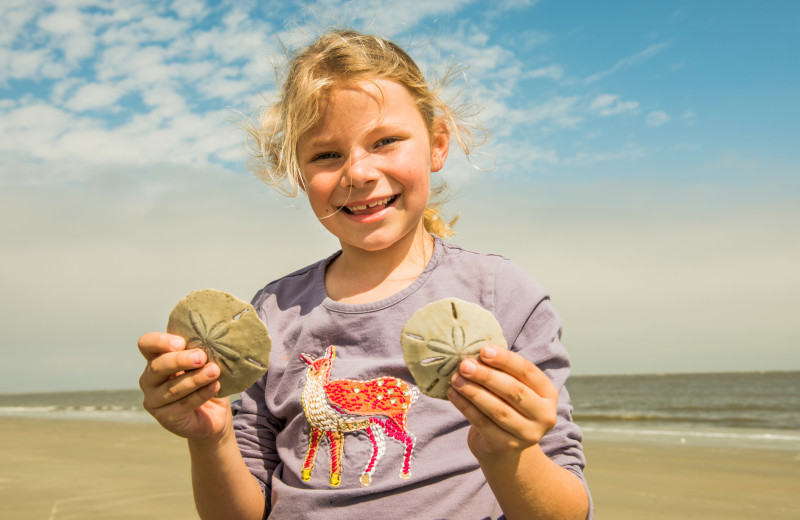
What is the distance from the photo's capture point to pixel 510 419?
145 cm

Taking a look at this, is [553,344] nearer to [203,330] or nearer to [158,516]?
[203,330]

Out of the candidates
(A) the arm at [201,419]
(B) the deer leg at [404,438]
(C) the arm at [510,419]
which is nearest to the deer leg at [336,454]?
(B) the deer leg at [404,438]

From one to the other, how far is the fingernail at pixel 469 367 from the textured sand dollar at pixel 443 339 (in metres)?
0.10

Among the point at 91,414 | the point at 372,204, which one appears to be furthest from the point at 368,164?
the point at 91,414

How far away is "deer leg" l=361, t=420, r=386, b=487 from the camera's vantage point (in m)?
1.99

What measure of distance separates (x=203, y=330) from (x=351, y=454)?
2.32 ft

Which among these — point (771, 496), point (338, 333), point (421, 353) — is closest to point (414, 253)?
point (338, 333)

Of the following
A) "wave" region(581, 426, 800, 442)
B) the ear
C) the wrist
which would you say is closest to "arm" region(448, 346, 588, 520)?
the wrist

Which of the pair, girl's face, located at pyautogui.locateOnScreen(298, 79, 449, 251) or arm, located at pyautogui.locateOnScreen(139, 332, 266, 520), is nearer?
arm, located at pyautogui.locateOnScreen(139, 332, 266, 520)

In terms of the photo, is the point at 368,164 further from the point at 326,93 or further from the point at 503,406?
the point at 503,406

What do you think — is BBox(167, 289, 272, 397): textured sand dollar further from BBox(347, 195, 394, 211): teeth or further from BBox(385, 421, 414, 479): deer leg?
BBox(347, 195, 394, 211): teeth

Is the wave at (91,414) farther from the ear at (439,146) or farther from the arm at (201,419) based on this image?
the ear at (439,146)

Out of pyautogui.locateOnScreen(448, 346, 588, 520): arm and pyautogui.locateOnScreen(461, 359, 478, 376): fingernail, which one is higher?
pyautogui.locateOnScreen(461, 359, 478, 376): fingernail

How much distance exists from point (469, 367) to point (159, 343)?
31.4 inches
